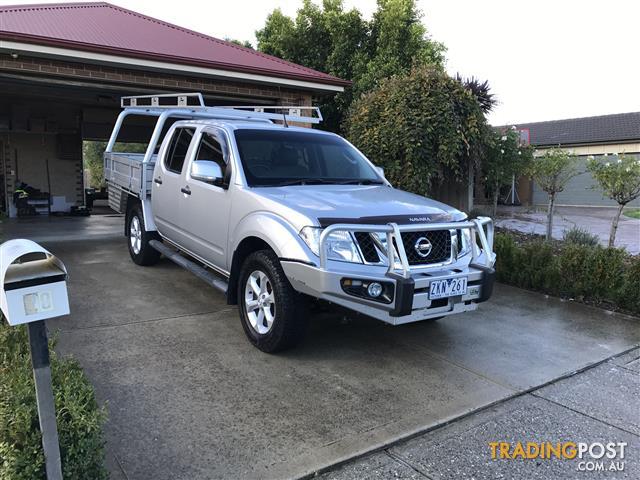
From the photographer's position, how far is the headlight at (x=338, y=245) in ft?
12.3

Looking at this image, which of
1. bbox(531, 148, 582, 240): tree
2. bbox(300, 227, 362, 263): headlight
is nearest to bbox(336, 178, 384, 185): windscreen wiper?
bbox(300, 227, 362, 263): headlight

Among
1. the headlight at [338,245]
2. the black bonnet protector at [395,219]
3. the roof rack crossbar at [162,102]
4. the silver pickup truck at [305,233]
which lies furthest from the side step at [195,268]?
the roof rack crossbar at [162,102]

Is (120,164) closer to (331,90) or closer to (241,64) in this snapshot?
(241,64)

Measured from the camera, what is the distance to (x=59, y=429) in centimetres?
217

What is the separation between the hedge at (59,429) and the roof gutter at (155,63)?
7.17m

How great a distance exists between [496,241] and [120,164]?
5702mm

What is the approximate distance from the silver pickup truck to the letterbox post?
6.33 ft

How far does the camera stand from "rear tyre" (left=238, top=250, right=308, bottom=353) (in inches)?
158

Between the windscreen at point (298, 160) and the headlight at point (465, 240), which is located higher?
the windscreen at point (298, 160)

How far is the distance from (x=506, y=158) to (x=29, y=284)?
1067 centimetres

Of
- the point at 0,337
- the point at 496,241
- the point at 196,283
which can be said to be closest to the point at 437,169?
the point at 496,241

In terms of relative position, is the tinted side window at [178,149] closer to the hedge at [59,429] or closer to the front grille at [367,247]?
the front grille at [367,247]

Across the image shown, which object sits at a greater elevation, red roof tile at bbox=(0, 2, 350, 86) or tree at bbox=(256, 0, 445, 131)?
tree at bbox=(256, 0, 445, 131)

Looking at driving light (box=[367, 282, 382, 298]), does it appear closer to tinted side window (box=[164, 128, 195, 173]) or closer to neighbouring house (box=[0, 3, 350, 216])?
tinted side window (box=[164, 128, 195, 173])
